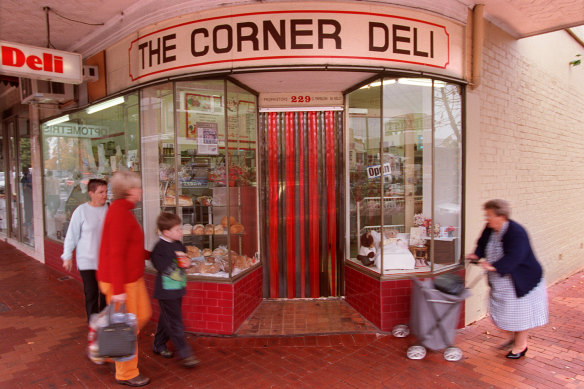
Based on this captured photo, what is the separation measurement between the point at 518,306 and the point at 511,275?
1.14ft

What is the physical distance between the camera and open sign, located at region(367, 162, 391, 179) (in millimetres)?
4840

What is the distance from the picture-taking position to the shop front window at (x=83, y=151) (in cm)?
549

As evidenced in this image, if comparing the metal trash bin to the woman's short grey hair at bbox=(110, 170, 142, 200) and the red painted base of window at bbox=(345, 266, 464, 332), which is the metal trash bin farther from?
the woman's short grey hair at bbox=(110, 170, 142, 200)

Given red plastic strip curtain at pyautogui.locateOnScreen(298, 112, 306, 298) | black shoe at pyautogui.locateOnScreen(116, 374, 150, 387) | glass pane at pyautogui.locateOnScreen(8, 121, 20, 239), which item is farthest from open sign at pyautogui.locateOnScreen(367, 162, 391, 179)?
glass pane at pyautogui.locateOnScreen(8, 121, 20, 239)

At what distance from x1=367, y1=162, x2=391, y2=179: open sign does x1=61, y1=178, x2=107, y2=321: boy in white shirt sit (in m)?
3.25

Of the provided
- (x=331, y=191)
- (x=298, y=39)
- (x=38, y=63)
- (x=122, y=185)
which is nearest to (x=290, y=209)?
(x=331, y=191)

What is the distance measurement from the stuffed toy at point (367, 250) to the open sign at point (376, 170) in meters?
0.79

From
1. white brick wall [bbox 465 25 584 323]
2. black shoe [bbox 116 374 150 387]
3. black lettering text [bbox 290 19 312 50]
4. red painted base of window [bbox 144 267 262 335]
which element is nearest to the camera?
black shoe [bbox 116 374 150 387]

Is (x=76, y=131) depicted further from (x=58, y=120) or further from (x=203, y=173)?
(x=203, y=173)

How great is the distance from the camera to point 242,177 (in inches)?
205

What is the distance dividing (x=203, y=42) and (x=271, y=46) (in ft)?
2.59

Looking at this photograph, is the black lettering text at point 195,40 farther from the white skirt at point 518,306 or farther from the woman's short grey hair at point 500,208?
the white skirt at point 518,306

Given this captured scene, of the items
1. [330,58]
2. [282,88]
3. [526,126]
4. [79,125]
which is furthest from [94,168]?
[526,126]

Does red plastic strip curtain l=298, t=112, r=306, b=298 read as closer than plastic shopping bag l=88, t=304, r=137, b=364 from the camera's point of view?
No
